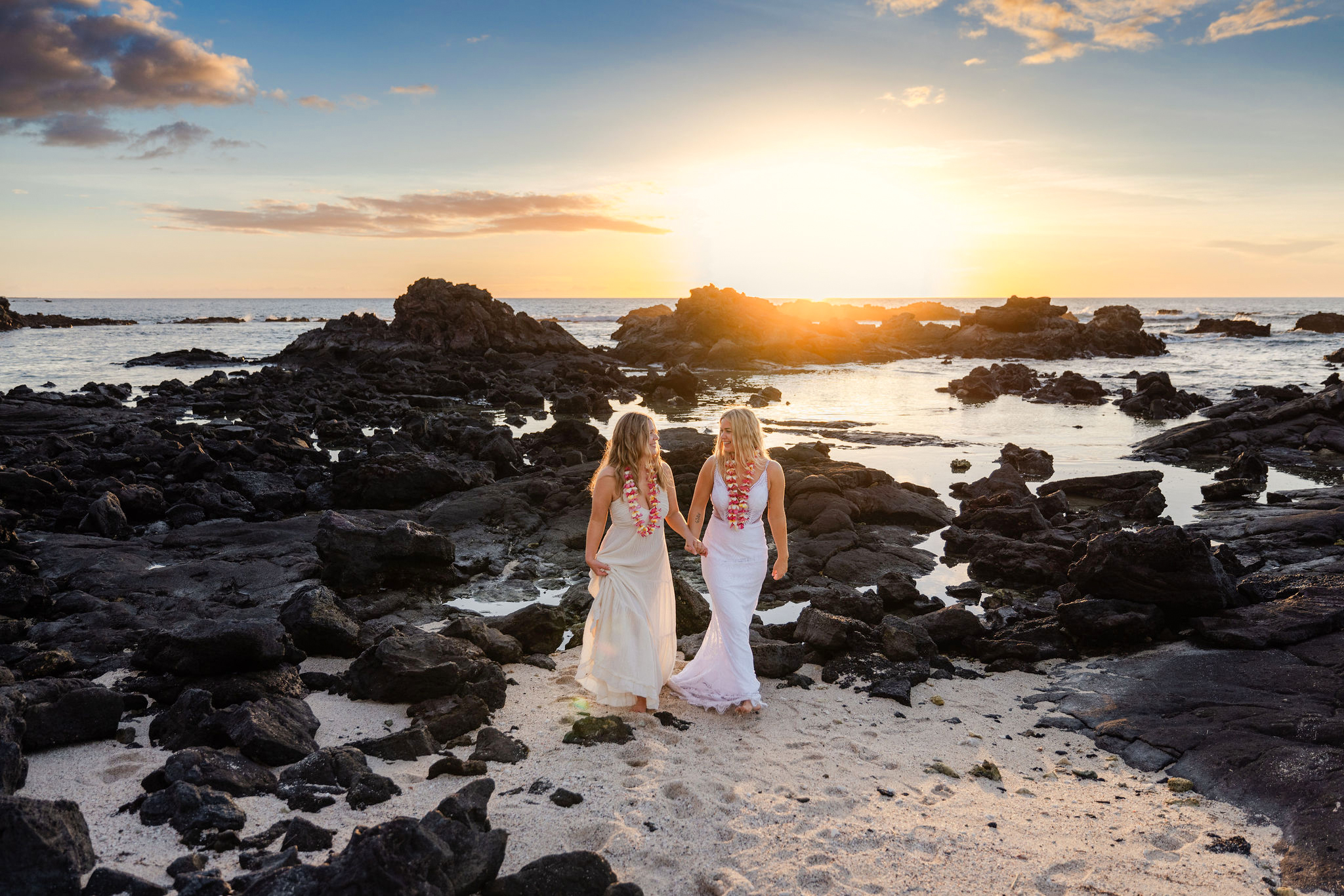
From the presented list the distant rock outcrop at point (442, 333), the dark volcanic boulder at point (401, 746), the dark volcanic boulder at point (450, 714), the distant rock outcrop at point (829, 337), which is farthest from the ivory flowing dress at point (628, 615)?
the distant rock outcrop at point (829, 337)

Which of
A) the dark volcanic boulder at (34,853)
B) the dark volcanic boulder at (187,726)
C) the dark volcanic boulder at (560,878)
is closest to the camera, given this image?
the dark volcanic boulder at (34,853)

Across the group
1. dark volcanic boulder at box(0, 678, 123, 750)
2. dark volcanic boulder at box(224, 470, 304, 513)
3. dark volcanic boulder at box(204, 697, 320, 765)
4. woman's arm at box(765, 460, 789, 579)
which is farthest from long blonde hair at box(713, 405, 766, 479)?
dark volcanic boulder at box(224, 470, 304, 513)

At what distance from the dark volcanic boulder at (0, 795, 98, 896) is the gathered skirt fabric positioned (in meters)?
4.45

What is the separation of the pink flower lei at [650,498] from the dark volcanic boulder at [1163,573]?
546 centimetres

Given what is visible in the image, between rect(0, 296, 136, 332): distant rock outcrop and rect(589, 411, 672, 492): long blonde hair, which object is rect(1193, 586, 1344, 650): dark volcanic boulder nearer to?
rect(589, 411, 672, 492): long blonde hair

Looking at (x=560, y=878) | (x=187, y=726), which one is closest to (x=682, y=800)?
(x=560, y=878)

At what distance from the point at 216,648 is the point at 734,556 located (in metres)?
4.41

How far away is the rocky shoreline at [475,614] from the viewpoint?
4977 mm

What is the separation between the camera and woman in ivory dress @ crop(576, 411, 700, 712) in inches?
264

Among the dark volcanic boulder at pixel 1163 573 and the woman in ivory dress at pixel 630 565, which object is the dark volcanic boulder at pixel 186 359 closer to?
the woman in ivory dress at pixel 630 565

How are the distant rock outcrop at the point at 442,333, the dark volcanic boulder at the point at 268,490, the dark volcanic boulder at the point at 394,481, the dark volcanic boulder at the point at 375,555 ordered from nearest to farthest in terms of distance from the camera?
the dark volcanic boulder at the point at 375,555 → the dark volcanic boulder at the point at 268,490 → the dark volcanic boulder at the point at 394,481 → the distant rock outcrop at the point at 442,333

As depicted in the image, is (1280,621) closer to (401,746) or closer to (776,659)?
(776,659)

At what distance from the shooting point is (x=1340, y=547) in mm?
10820

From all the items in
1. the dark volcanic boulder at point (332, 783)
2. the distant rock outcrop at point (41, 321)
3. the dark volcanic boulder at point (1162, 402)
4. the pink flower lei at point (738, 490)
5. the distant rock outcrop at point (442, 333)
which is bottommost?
the dark volcanic boulder at point (332, 783)
